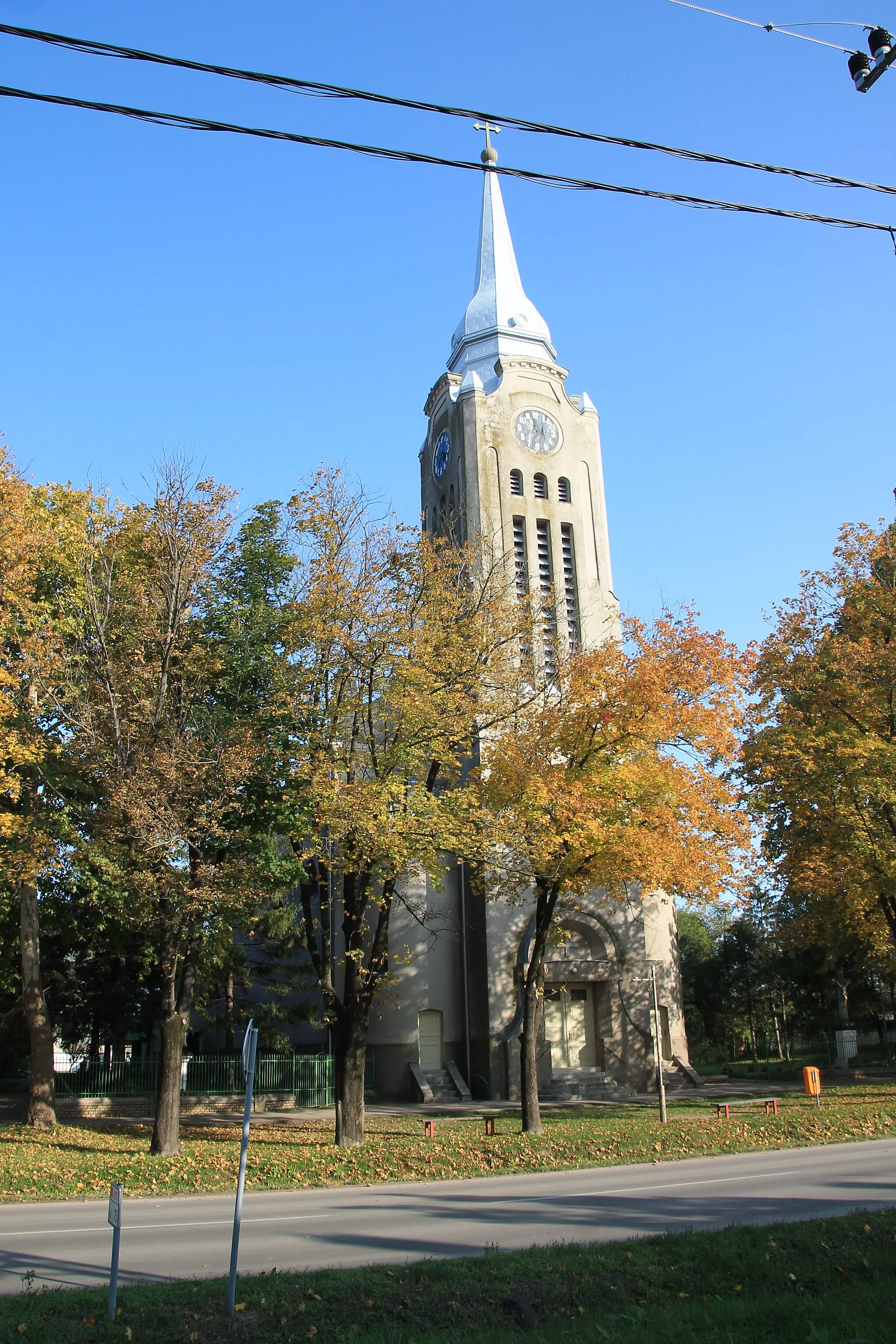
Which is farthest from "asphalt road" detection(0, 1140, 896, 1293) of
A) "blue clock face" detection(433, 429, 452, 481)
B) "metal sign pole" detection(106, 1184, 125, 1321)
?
"blue clock face" detection(433, 429, 452, 481)

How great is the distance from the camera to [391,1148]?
1903 cm

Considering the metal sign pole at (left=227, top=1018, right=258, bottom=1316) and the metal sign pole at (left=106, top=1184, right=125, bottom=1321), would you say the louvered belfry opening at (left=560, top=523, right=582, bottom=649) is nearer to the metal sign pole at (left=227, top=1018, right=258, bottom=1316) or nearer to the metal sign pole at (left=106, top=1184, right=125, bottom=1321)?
the metal sign pole at (left=227, top=1018, right=258, bottom=1316)

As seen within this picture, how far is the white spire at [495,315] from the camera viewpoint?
4053 centimetres

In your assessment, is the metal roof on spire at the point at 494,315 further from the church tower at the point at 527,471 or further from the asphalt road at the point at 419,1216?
the asphalt road at the point at 419,1216

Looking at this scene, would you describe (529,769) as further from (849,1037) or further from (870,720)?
(849,1037)

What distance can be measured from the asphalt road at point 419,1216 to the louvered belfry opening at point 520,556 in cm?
2120

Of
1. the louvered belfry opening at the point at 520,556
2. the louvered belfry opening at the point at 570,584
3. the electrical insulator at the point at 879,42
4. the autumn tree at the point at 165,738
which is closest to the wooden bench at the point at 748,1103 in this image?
the autumn tree at the point at 165,738

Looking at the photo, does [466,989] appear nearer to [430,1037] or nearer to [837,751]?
[430,1037]

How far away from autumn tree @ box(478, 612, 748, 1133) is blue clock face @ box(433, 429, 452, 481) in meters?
18.5

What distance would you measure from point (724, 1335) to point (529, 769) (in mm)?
13479

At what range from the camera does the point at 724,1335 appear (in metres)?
7.22

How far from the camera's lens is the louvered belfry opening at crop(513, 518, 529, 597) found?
35.2 m

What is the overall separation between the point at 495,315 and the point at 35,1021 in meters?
30.8

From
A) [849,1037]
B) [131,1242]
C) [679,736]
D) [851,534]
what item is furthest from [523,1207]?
[849,1037]
